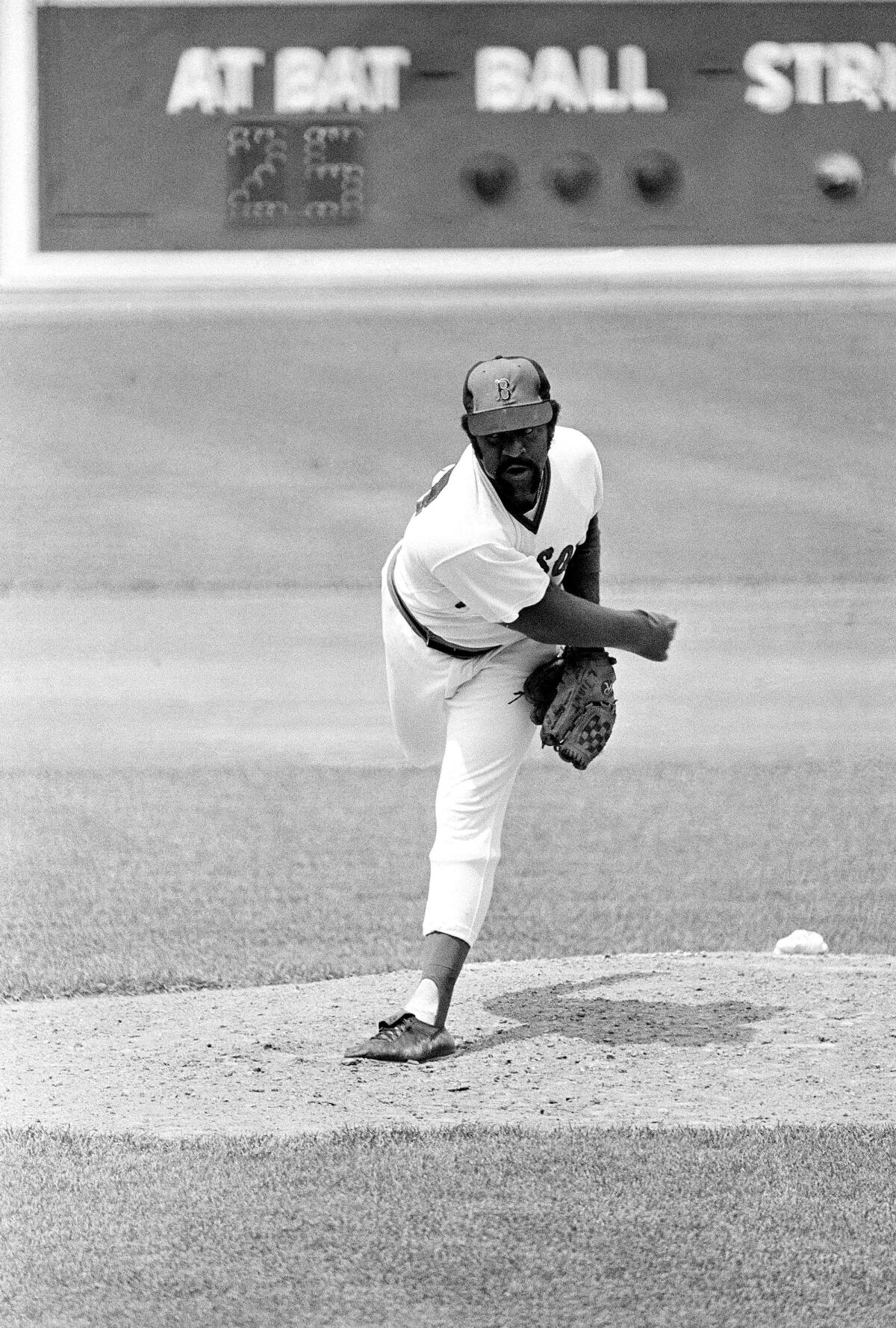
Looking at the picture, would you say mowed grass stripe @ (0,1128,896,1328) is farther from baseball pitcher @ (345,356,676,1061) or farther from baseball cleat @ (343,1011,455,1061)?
baseball pitcher @ (345,356,676,1061)

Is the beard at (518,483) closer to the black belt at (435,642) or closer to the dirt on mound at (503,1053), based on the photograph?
the black belt at (435,642)

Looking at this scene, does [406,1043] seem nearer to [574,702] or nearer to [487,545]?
[574,702]

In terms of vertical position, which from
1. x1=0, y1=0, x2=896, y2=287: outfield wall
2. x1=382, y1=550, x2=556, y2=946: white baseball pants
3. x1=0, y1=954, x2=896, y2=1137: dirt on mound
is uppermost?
x1=0, y1=0, x2=896, y2=287: outfield wall

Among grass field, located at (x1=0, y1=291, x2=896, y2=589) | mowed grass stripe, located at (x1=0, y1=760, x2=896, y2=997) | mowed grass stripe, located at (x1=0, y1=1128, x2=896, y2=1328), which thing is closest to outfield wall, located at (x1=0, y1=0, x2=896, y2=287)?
mowed grass stripe, located at (x1=0, y1=760, x2=896, y2=997)

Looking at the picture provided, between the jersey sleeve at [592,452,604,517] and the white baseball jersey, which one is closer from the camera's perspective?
the white baseball jersey

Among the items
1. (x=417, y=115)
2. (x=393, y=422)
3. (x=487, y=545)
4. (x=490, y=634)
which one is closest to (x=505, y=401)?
(x=487, y=545)

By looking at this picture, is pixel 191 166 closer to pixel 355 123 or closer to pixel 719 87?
pixel 355 123
